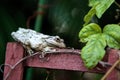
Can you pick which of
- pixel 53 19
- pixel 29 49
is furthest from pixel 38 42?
pixel 53 19

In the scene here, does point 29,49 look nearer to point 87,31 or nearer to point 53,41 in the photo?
point 53,41

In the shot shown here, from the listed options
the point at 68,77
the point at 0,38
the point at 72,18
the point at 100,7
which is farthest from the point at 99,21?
the point at 100,7

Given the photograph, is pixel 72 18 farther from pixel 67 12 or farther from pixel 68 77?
pixel 68 77

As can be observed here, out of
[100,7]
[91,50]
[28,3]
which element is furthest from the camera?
[28,3]

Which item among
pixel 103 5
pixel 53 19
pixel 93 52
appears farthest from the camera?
pixel 53 19

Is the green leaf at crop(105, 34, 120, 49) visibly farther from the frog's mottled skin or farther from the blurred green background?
the blurred green background
